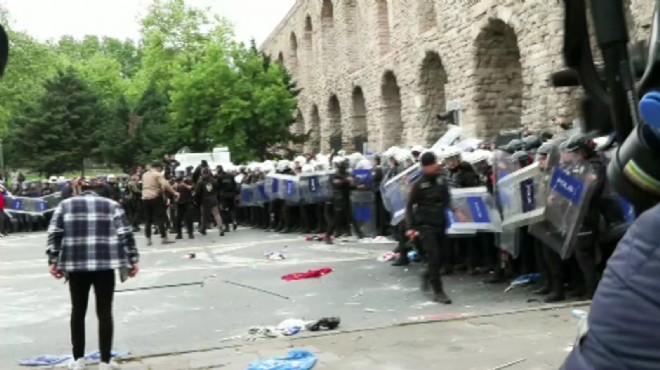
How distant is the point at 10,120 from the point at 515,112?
136ft

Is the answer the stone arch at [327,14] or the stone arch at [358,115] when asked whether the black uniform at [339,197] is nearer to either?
the stone arch at [358,115]

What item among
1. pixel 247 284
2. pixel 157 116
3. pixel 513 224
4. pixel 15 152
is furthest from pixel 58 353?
pixel 15 152

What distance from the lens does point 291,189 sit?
62.2 feet

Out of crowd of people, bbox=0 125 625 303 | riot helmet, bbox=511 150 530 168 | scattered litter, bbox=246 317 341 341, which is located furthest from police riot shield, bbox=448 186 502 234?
scattered litter, bbox=246 317 341 341

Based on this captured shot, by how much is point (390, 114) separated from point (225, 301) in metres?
20.5

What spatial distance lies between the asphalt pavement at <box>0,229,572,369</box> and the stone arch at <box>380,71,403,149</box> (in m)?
14.9

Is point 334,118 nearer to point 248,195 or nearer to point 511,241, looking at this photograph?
point 248,195

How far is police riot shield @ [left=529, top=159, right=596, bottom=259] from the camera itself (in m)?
8.23

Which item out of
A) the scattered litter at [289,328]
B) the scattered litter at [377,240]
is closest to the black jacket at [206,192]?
the scattered litter at [377,240]

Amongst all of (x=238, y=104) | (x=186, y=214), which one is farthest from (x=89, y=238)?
(x=238, y=104)

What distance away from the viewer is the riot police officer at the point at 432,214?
9219mm

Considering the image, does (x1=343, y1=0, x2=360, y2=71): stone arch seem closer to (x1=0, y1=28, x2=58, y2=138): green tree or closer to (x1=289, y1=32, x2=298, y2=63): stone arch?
(x1=289, y1=32, x2=298, y2=63): stone arch

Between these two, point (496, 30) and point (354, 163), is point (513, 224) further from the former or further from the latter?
point (496, 30)

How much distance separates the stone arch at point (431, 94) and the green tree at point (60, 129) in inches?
1156
